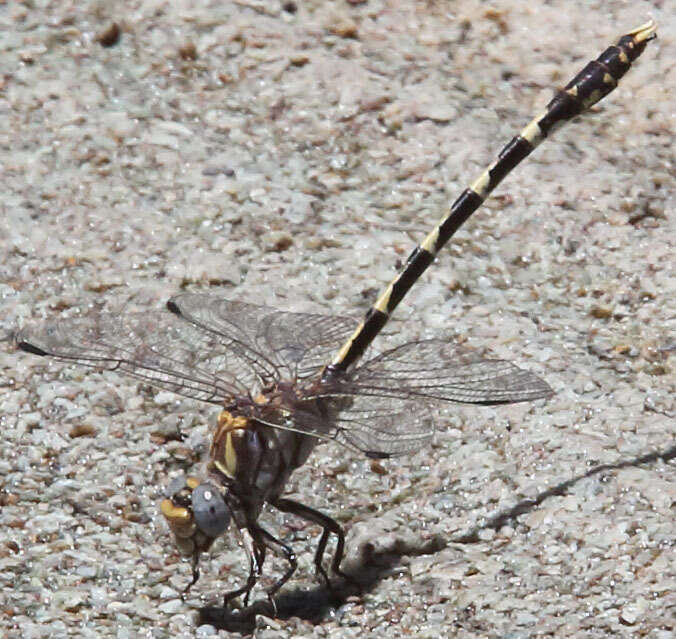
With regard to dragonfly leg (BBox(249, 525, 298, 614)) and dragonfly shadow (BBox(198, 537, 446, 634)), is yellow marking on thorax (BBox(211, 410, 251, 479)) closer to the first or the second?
dragonfly leg (BBox(249, 525, 298, 614))

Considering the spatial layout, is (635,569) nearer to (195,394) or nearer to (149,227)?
(195,394)

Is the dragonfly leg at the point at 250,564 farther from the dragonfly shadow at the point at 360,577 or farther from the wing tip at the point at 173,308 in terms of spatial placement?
the wing tip at the point at 173,308

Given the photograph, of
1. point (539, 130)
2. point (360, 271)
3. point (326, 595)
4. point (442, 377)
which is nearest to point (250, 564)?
point (326, 595)

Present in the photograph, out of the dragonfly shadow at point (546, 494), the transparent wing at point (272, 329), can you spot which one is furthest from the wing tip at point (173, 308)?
the dragonfly shadow at point (546, 494)

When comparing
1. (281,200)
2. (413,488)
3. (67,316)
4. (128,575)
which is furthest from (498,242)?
(128,575)

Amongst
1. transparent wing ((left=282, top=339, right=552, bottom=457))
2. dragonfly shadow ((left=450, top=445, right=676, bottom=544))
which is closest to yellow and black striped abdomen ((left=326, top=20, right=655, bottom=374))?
transparent wing ((left=282, top=339, right=552, bottom=457))

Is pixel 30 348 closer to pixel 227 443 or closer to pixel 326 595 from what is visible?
pixel 227 443
